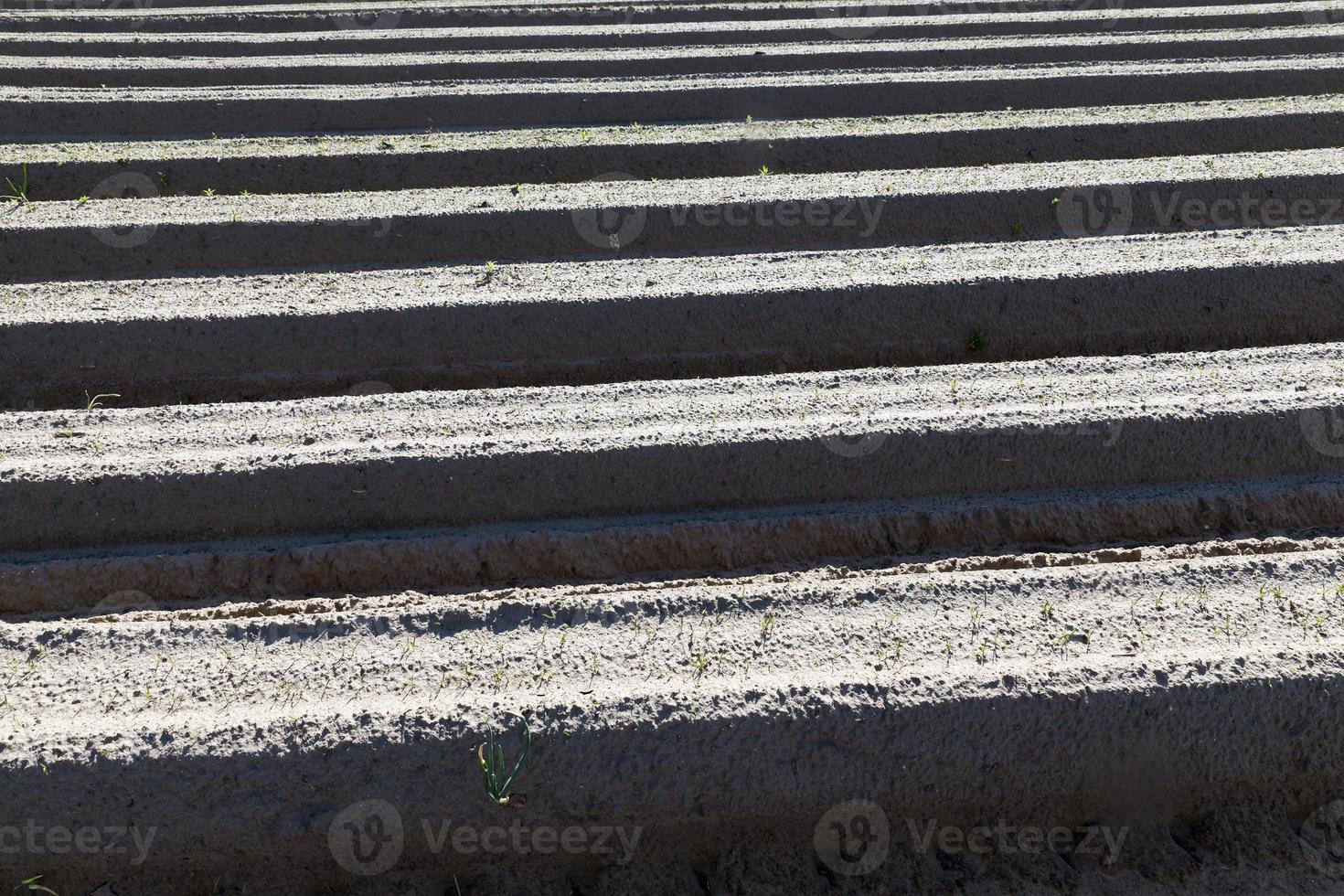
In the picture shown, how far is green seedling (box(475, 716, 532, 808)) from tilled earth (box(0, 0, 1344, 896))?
0.8 inches

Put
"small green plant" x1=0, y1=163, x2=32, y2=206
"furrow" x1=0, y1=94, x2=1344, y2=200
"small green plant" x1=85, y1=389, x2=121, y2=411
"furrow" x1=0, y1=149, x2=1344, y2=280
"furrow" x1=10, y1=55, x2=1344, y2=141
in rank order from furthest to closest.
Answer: "furrow" x1=10, y1=55, x2=1344, y2=141
"furrow" x1=0, y1=94, x2=1344, y2=200
"small green plant" x1=0, y1=163, x2=32, y2=206
"furrow" x1=0, y1=149, x2=1344, y2=280
"small green plant" x1=85, y1=389, x2=121, y2=411

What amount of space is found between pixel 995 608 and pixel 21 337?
2.72m

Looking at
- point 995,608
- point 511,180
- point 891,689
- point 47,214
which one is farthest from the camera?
point 511,180

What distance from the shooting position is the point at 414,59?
4199 millimetres

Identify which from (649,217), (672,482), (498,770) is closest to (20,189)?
(649,217)

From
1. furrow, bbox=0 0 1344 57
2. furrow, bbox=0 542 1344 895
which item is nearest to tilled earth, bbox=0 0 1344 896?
furrow, bbox=0 542 1344 895

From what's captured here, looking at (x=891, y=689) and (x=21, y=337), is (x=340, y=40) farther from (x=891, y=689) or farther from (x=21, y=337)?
(x=891, y=689)

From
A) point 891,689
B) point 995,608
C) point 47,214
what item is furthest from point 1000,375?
point 47,214

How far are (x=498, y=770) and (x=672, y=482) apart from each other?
34.4 inches

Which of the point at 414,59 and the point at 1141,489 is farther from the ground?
the point at 414,59

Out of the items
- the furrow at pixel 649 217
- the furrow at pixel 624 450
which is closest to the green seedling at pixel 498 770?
the furrow at pixel 624 450

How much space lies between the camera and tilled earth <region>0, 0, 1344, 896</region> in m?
1.83

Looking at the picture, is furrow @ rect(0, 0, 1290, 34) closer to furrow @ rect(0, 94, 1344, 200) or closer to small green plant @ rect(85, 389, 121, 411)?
furrow @ rect(0, 94, 1344, 200)

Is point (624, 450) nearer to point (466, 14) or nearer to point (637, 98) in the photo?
point (637, 98)
